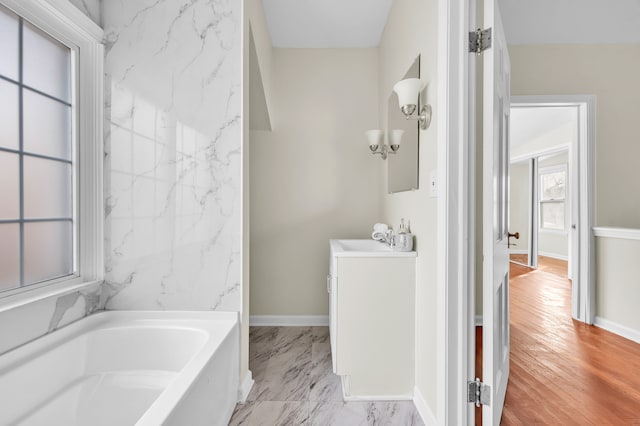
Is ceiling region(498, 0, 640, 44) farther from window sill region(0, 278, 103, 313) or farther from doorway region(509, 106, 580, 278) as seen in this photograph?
window sill region(0, 278, 103, 313)

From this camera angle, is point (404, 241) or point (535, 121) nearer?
point (404, 241)

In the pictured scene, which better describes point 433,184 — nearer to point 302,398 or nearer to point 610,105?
point 302,398

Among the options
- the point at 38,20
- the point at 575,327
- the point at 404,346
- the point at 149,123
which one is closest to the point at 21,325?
the point at 149,123

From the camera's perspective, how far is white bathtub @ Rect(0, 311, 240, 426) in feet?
3.79

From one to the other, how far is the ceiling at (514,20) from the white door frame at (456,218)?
142 cm

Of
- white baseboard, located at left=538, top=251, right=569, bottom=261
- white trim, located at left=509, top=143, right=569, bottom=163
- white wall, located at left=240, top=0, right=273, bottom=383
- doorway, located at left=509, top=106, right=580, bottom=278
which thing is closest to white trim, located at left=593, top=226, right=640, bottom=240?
doorway, located at left=509, top=106, right=580, bottom=278

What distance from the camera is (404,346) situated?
1.85 metres

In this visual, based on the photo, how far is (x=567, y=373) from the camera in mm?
2043

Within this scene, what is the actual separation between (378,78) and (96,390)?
312 cm

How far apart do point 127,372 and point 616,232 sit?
146 inches

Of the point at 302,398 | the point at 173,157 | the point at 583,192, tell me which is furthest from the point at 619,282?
the point at 173,157

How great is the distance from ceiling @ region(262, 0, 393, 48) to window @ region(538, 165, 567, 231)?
16.7 feet

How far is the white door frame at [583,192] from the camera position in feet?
9.29

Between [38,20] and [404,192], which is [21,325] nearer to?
[38,20]
